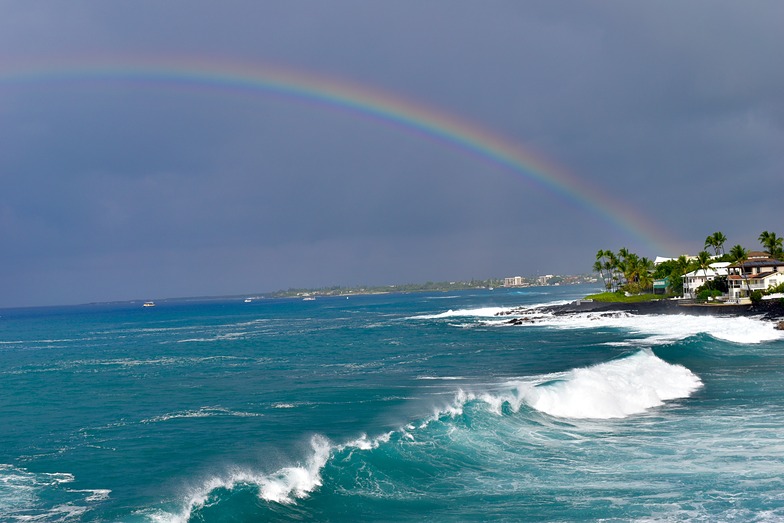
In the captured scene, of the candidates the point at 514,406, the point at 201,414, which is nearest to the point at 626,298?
the point at 514,406

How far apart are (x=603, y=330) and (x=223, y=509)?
67.6 m

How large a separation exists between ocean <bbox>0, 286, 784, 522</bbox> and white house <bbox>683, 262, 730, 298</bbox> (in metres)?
69.9

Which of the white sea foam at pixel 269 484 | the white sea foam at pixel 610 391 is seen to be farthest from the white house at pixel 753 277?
the white sea foam at pixel 269 484

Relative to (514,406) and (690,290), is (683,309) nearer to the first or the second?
(690,290)

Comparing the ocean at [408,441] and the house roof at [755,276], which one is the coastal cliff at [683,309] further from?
the ocean at [408,441]

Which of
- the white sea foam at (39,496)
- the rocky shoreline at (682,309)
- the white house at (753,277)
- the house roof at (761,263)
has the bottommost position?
the rocky shoreline at (682,309)

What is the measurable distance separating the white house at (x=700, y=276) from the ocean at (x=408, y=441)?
6993 cm

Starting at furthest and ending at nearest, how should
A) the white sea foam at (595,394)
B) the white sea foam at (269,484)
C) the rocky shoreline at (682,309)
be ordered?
the rocky shoreline at (682,309) < the white sea foam at (595,394) < the white sea foam at (269,484)

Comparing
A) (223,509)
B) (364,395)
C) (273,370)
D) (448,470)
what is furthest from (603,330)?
(223,509)

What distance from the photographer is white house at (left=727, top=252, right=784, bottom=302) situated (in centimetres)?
10106

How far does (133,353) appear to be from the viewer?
71812 millimetres

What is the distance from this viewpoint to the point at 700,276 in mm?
118500

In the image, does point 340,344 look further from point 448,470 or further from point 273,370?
point 448,470

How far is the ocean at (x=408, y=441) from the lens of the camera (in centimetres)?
1680
